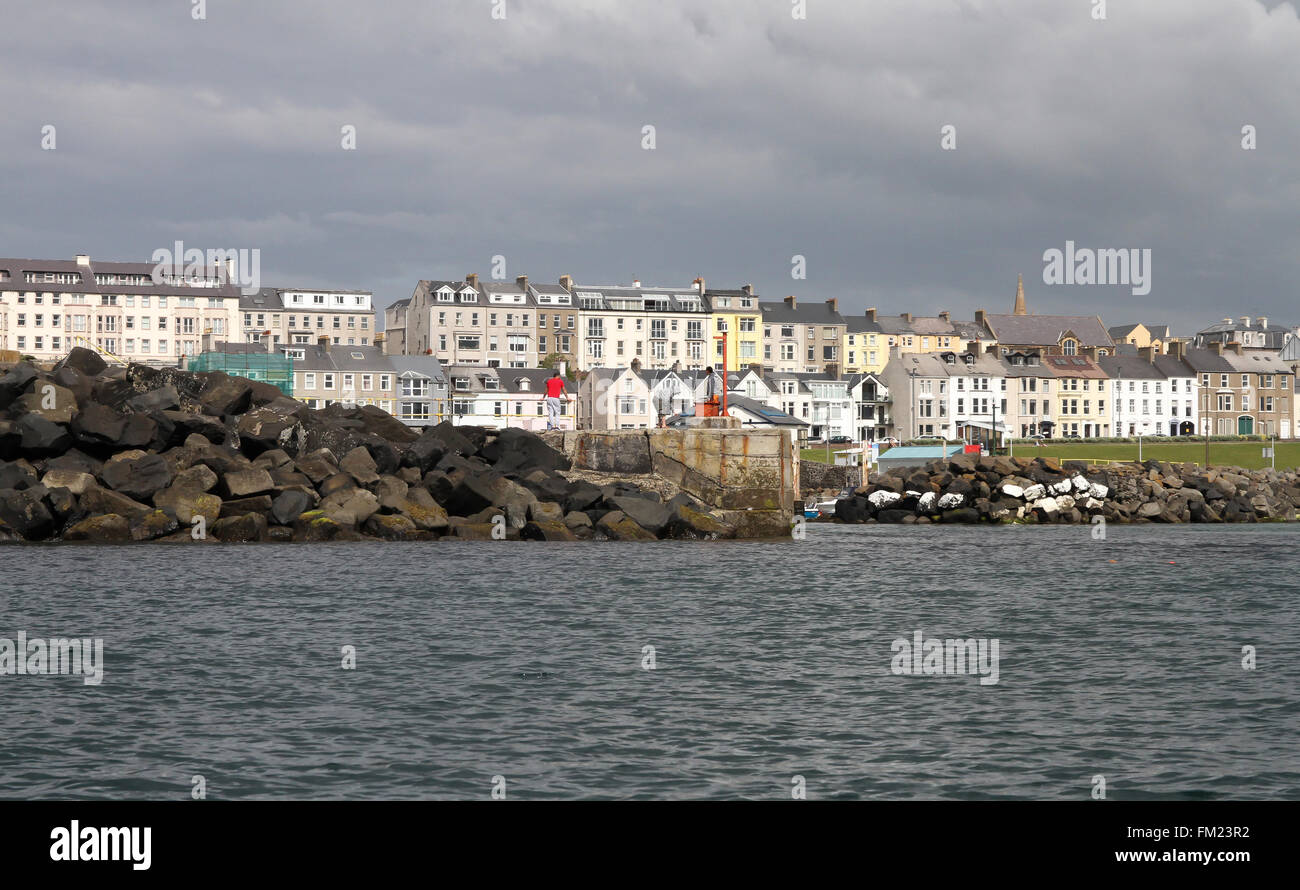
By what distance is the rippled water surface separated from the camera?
12.2 meters

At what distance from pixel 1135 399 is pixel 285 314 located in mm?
91915

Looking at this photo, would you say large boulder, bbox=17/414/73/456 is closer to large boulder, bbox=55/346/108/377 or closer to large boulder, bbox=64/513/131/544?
large boulder, bbox=64/513/131/544

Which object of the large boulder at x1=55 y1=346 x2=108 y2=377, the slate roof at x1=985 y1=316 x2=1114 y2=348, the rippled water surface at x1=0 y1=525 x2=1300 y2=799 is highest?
the slate roof at x1=985 y1=316 x2=1114 y2=348

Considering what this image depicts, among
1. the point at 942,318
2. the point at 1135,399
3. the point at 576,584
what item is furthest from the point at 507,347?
the point at 576,584

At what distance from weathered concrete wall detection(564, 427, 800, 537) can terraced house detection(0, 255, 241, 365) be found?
98.8 meters

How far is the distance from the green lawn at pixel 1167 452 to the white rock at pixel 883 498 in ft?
87.9

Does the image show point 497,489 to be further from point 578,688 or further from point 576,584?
point 578,688

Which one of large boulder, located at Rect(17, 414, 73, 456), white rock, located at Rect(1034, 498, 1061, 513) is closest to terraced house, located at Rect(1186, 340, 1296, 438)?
white rock, located at Rect(1034, 498, 1061, 513)

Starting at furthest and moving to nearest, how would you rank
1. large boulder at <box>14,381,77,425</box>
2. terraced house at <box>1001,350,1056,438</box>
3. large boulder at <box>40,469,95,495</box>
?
terraced house at <box>1001,350,1056,438</box>, large boulder at <box>14,381,77,425</box>, large boulder at <box>40,469,95,495</box>

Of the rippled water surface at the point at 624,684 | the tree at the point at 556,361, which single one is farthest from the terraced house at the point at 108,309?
the rippled water surface at the point at 624,684

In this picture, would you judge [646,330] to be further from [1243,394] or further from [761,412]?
[1243,394]

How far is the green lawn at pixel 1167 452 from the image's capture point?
88.8 meters

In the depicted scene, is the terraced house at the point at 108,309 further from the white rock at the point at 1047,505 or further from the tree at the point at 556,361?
the white rock at the point at 1047,505
